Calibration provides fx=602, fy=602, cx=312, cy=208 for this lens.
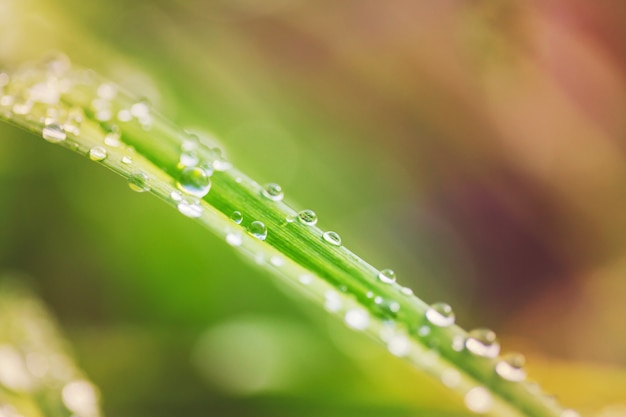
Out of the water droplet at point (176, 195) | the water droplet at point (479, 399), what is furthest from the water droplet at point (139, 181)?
the water droplet at point (479, 399)

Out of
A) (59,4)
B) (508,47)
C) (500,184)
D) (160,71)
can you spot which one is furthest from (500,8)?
(59,4)

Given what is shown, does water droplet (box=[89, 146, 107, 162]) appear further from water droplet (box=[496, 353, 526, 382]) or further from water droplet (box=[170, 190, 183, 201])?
water droplet (box=[496, 353, 526, 382])

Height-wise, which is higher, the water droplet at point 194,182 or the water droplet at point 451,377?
the water droplet at point 194,182

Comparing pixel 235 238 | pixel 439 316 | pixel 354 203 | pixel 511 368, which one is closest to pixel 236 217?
pixel 235 238

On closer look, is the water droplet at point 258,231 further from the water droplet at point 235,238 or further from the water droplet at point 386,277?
the water droplet at point 386,277

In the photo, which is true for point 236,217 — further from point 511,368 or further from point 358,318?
point 511,368

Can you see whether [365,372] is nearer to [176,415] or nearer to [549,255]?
[176,415]
